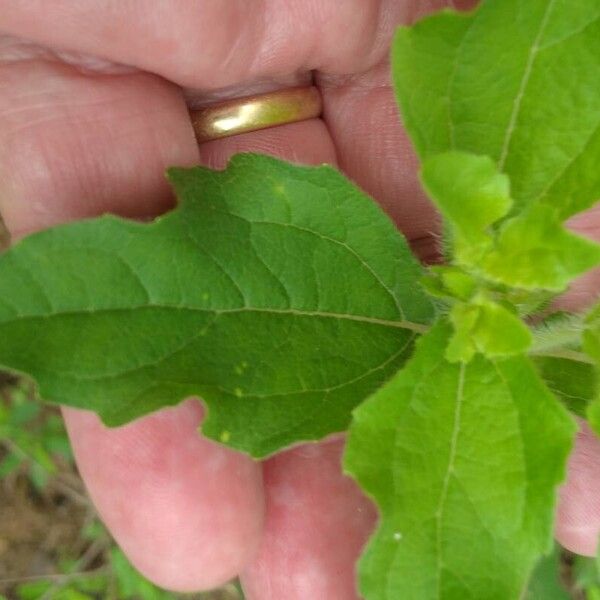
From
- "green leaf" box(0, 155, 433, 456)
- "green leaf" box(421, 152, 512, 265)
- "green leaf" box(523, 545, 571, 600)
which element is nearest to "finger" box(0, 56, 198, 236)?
"green leaf" box(0, 155, 433, 456)

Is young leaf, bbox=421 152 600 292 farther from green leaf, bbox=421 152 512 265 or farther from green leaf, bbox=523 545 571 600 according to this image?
green leaf, bbox=523 545 571 600

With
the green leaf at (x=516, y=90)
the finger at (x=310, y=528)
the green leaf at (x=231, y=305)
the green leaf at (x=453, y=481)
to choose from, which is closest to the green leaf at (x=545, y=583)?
the finger at (x=310, y=528)

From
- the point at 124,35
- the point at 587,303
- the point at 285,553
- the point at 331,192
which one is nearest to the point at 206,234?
the point at 331,192

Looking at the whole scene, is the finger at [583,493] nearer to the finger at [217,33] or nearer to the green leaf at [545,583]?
the green leaf at [545,583]

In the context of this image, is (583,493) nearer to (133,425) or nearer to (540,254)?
(540,254)

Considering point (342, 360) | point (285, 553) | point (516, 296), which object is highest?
point (516, 296)

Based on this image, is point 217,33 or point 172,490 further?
point 217,33

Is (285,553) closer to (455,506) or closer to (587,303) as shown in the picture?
(455,506)

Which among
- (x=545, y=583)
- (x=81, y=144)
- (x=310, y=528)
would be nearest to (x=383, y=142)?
(x=81, y=144)
